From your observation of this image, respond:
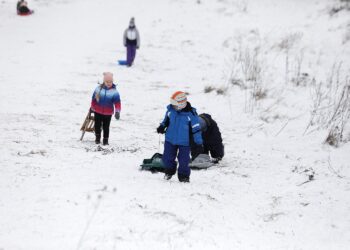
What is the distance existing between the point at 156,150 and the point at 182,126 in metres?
2.27

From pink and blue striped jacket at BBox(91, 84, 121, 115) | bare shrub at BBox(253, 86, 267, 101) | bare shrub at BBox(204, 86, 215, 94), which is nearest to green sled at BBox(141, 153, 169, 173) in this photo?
pink and blue striped jacket at BBox(91, 84, 121, 115)

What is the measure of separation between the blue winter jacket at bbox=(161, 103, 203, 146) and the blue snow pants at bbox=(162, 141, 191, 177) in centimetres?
12

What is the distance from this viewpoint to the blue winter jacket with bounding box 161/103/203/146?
241 inches

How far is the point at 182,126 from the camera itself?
612 centimetres

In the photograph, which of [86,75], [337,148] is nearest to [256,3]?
[86,75]

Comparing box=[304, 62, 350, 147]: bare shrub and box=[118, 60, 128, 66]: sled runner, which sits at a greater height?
box=[118, 60, 128, 66]: sled runner

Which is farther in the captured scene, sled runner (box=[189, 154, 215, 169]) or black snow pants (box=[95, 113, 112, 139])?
black snow pants (box=[95, 113, 112, 139])

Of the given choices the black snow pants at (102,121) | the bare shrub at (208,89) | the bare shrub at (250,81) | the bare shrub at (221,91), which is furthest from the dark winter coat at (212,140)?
the bare shrub at (208,89)

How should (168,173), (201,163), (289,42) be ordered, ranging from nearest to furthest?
(168,173), (201,163), (289,42)

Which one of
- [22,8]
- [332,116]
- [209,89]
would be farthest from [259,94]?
[22,8]

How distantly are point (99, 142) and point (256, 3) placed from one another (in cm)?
1810

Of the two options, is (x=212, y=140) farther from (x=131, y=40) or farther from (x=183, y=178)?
(x=131, y=40)

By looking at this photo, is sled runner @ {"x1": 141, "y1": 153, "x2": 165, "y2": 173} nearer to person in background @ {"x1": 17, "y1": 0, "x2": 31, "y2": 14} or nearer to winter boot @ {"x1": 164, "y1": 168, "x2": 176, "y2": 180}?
winter boot @ {"x1": 164, "y1": 168, "x2": 176, "y2": 180}

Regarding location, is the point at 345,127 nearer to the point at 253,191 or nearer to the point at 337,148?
the point at 337,148
